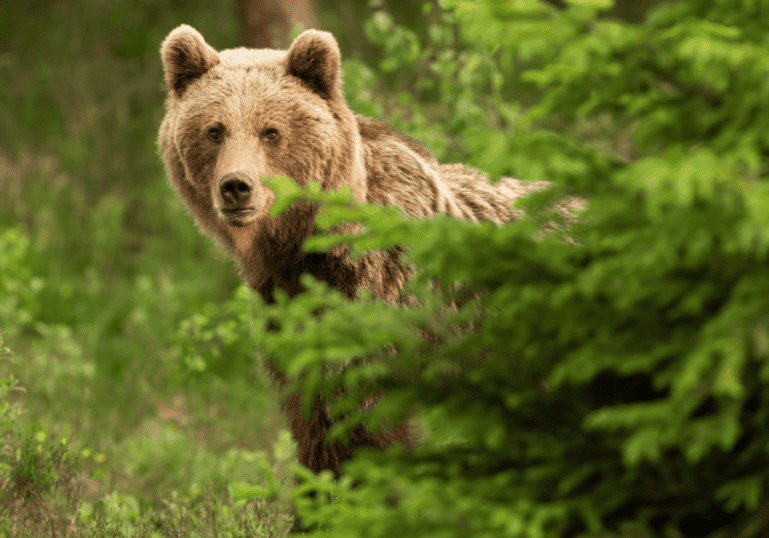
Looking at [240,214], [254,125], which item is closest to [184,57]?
[254,125]

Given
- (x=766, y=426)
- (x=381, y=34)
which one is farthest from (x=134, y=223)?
(x=766, y=426)

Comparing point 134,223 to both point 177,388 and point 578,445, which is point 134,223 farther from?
point 578,445

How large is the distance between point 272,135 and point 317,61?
45 cm

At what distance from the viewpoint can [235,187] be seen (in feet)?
11.1

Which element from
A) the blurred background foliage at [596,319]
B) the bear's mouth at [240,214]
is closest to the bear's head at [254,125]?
the bear's mouth at [240,214]

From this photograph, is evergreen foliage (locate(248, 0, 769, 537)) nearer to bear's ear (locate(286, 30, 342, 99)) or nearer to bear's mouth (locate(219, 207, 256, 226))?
bear's mouth (locate(219, 207, 256, 226))

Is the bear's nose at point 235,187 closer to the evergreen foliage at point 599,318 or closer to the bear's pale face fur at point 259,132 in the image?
the bear's pale face fur at point 259,132

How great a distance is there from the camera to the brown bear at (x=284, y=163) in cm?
352

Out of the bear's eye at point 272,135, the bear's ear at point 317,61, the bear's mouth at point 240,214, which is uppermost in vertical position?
the bear's ear at point 317,61

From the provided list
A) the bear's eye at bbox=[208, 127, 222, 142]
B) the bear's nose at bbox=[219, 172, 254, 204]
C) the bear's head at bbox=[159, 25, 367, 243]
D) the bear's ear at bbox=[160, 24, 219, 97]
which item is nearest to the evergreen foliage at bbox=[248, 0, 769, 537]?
the bear's nose at bbox=[219, 172, 254, 204]

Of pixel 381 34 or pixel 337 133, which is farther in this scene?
pixel 381 34

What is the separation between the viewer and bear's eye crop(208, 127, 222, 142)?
11.9ft

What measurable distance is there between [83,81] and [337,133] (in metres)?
8.14

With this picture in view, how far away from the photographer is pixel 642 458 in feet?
6.07
